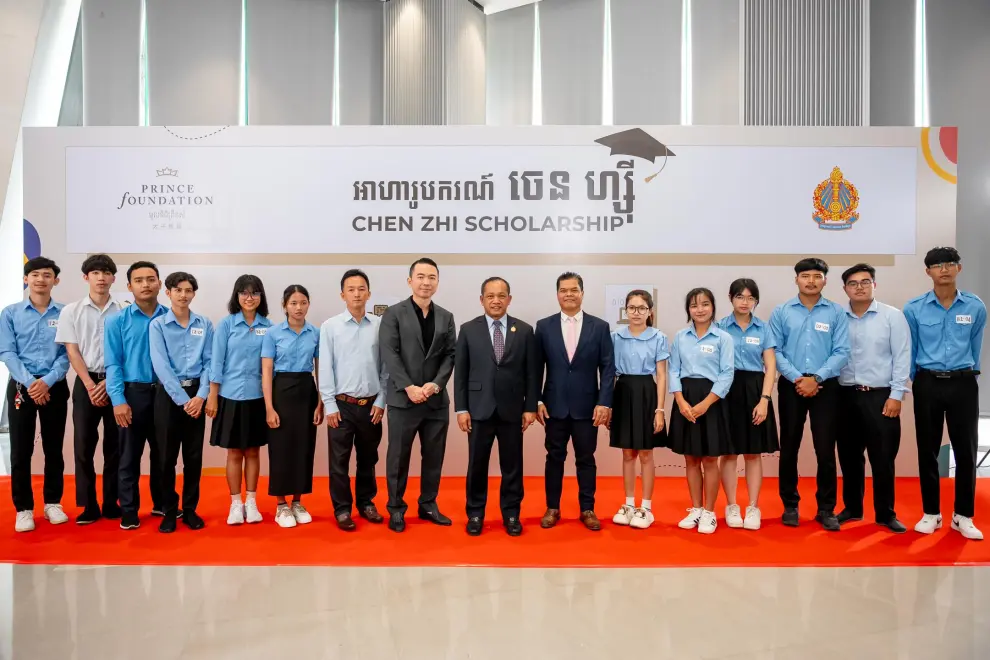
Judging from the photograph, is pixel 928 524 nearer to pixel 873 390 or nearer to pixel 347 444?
pixel 873 390

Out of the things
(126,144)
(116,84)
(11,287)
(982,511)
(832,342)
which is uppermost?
(116,84)

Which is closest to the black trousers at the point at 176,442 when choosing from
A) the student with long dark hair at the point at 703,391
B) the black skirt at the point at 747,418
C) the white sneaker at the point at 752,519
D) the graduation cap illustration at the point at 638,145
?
the student with long dark hair at the point at 703,391

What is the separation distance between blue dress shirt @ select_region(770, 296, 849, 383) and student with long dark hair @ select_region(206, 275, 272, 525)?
10.2 feet

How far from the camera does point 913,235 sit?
15.9 ft

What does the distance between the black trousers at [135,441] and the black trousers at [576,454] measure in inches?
90.9

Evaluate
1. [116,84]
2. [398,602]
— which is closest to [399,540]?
[398,602]

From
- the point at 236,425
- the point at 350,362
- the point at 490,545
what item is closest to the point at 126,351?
the point at 236,425

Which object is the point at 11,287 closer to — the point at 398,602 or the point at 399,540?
the point at 399,540

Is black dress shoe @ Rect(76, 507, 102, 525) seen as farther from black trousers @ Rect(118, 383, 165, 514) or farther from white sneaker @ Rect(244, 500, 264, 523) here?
white sneaker @ Rect(244, 500, 264, 523)

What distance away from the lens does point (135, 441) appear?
12.1 ft

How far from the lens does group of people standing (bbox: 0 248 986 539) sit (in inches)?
141

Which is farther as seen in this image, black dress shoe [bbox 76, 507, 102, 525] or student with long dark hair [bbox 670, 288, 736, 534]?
black dress shoe [bbox 76, 507, 102, 525]

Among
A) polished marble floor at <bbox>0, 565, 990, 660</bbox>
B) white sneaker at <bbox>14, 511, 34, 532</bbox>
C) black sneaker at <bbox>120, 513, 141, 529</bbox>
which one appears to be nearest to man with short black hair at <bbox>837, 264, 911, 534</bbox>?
polished marble floor at <bbox>0, 565, 990, 660</bbox>

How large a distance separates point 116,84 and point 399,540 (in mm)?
6544
